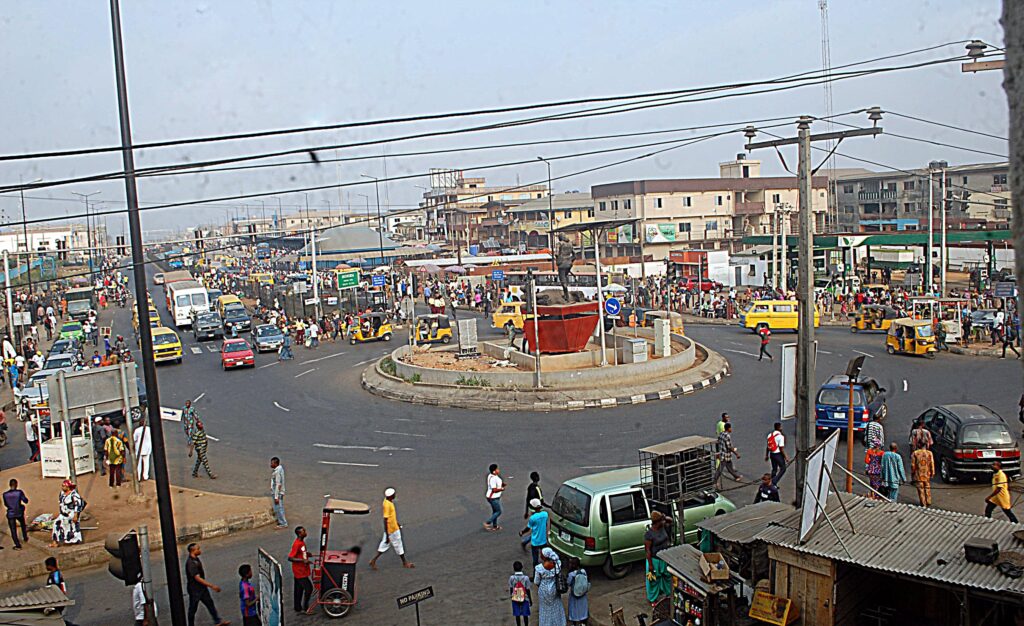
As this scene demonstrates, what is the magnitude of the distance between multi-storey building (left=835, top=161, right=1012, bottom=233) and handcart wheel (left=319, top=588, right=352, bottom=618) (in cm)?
5904

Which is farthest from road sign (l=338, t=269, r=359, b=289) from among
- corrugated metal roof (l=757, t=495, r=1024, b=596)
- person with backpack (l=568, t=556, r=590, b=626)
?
corrugated metal roof (l=757, t=495, r=1024, b=596)

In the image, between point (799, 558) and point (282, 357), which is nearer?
point (799, 558)

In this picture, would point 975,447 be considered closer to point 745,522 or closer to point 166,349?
point 745,522

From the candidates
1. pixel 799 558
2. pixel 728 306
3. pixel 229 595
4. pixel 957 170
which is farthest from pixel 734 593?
pixel 957 170

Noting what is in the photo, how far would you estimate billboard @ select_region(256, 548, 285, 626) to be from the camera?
9289mm

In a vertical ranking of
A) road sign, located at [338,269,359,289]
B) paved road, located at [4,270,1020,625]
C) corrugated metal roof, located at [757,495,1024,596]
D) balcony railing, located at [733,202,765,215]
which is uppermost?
balcony railing, located at [733,202,765,215]

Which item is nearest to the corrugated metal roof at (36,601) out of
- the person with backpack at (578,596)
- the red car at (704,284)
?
the person with backpack at (578,596)

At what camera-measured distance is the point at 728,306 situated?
44.6 metres

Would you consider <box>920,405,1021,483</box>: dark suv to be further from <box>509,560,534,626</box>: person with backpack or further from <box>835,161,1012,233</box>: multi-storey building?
<box>835,161,1012,233</box>: multi-storey building

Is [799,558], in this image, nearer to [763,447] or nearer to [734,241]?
[763,447]

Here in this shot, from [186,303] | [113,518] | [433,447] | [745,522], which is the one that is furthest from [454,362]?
[186,303]

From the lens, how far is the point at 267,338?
124 feet

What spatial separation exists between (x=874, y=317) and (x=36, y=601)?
111 feet

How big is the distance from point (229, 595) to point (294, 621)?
4.85 ft
